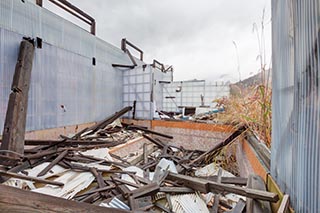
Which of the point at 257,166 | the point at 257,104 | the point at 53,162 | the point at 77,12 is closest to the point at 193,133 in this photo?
the point at 257,104

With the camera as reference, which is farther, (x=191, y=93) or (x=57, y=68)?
(x=191, y=93)

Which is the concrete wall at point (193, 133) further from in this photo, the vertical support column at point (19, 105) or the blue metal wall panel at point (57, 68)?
the vertical support column at point (19, 105)

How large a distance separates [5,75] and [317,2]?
14.8 ft

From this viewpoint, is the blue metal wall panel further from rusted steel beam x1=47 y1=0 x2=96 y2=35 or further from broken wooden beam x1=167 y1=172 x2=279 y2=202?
broken wooden beam x1=167 y1=172 x2=279 y2=202

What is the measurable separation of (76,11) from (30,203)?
18.6 ft

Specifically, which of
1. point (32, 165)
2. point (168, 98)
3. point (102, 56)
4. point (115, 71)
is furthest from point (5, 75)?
point (168, 98)

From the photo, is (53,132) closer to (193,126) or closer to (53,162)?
(53,162)

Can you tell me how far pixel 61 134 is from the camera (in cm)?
474

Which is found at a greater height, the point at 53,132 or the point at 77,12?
the point at 77,12

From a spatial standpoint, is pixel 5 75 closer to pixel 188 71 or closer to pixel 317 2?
pixel 317 2

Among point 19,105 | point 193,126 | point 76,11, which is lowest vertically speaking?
point 193,126

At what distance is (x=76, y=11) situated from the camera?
199 inches

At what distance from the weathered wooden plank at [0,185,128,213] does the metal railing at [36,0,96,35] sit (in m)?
4.79

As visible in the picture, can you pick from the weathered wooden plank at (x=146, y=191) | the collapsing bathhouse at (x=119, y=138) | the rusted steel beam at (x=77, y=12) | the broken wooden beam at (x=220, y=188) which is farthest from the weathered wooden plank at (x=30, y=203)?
the rusted steel beam at (x=77, y=12)
